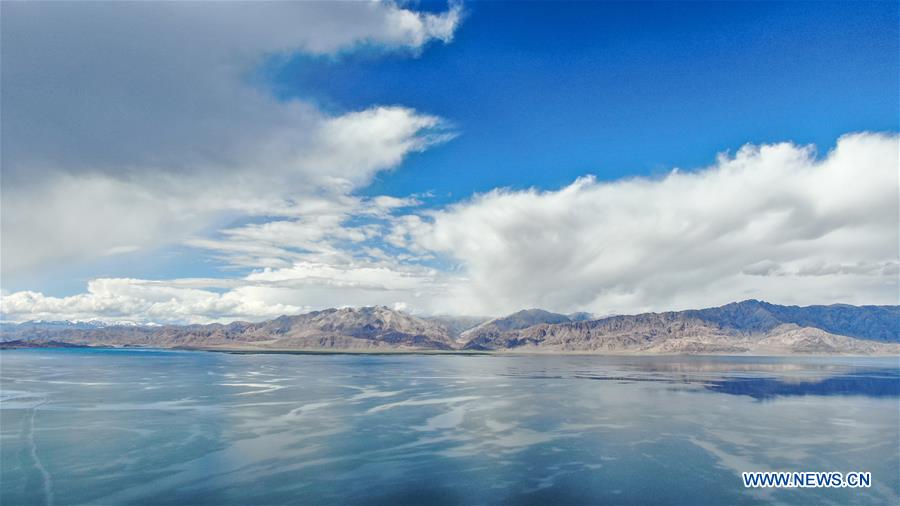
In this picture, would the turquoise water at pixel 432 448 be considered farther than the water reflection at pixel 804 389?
No

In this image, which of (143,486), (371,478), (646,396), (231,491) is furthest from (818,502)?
(646,396)

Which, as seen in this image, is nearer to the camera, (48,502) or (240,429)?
(48,502)

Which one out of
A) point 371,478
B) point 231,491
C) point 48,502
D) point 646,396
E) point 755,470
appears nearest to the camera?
point 48,502

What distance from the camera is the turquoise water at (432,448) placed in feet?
143

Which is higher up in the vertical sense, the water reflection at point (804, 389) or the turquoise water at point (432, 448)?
the turquoise water at point (432, 448)

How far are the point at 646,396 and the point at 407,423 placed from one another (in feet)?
188

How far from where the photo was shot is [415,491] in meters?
43.7

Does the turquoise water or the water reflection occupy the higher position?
the turquoise water

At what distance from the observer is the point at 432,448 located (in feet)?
194

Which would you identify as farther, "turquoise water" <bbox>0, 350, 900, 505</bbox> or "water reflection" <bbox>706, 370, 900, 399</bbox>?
"water reflection" <bbox>706, 370, 900, 399</bbox>

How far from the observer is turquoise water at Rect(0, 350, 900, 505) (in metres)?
43.5

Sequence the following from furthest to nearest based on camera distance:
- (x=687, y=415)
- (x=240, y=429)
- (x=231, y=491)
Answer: (x=687, y=415) < (x=240, y=429) < (x=231, y=491)

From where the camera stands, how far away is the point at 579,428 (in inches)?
2783

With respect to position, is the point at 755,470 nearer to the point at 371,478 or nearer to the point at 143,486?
the point at 371,478
